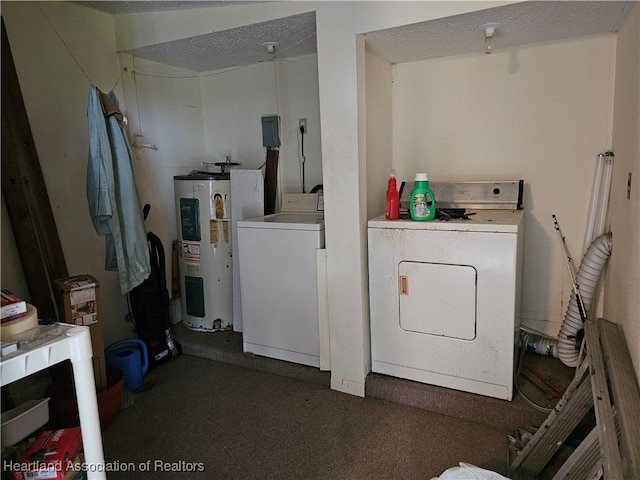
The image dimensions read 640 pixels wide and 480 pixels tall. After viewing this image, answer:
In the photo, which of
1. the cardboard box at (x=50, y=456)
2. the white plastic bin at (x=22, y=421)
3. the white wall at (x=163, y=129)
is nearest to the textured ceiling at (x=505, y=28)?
the white wall at (x=163, y=129)

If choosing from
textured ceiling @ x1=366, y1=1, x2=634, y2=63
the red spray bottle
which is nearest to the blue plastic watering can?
the red spray bottle

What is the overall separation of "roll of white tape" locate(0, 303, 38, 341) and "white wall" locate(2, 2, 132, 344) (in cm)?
143

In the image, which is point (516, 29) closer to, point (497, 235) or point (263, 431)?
point (497, 235)

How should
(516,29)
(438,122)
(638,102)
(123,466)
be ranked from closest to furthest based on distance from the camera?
(638,102)
(123,466)
(516,29)
(438,122)

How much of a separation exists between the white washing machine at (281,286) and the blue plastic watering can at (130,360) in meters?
0.66

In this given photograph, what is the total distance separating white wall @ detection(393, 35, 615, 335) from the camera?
94.9 inches

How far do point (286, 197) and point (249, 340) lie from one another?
1072 millimetres

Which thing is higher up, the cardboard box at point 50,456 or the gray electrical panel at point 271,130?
the gray electrical panel at point 271,130

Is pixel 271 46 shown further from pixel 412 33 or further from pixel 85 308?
pixel 85 308

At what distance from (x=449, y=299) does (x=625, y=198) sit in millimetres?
886

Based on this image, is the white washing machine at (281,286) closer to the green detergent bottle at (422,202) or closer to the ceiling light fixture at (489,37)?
the green detergent bottle at (422,202)

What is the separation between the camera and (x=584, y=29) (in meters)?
2.22

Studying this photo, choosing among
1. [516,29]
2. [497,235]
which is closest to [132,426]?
[497,235]

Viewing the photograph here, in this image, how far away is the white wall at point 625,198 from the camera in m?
1.55
